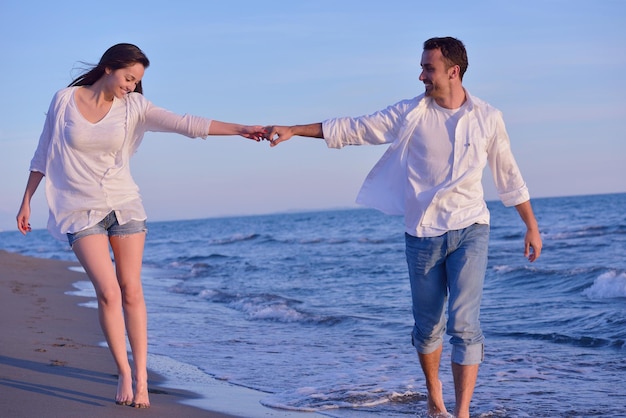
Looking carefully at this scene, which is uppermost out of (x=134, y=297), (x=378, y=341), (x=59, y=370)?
(x=134, y=297)

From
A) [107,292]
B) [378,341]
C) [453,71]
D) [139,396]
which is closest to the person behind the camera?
[453,71]

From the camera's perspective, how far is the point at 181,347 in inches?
288

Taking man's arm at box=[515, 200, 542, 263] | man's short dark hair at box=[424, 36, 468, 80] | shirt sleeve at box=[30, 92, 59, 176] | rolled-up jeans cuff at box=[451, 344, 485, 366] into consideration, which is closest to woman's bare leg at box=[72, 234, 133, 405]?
shirt sleeve at box=[30, 92, 59, 176]

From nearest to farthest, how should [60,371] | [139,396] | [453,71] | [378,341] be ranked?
1. [453,71]
2. [139,396]
3. [60,371]
4. [378,341]

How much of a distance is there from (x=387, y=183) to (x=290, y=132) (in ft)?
1.95

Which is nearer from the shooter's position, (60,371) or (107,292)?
(107,292)

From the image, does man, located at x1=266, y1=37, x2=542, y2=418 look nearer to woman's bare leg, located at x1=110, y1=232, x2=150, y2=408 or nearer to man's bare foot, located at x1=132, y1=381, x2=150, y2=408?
woman's bare leg, located at x1=110, y1=232, x2=150, y2=408

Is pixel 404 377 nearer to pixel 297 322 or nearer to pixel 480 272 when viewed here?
pixel 480 272

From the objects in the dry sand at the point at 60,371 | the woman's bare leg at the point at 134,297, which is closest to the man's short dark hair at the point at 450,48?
the woman's bare leg at the point at 134,297

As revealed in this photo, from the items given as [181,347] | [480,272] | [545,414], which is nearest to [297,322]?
[181,347]

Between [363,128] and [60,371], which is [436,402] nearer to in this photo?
[363,128]

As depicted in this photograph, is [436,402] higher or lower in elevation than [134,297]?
lower

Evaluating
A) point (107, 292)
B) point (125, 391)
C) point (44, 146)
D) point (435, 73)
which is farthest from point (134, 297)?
point (435, 73)

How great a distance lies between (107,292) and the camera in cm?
422
